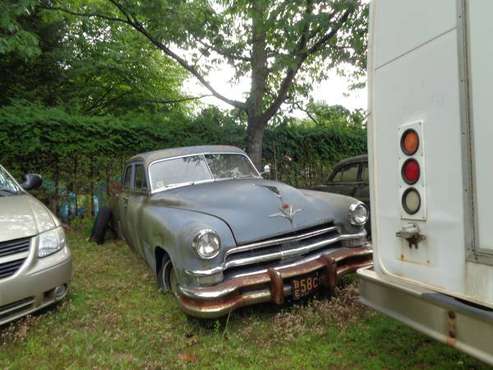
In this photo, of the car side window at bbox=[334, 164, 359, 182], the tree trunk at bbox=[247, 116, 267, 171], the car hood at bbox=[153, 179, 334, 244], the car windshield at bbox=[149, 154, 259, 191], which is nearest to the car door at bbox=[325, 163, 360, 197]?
the car side window at bbox=[334, 164, 359, 182]

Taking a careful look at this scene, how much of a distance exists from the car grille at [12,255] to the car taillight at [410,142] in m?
3.23

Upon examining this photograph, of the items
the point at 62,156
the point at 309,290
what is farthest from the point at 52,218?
the point at 62,156

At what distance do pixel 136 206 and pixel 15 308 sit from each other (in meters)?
1.88

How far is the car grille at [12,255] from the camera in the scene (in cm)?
311

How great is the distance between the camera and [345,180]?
282 inches

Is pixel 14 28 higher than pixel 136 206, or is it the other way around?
pixel 14 28

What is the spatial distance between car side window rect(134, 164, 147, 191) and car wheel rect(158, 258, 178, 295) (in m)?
1.28

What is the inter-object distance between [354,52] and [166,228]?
18.8 ft

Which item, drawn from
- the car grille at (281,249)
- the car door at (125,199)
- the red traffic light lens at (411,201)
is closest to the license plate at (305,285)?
the car grille at (281,249)

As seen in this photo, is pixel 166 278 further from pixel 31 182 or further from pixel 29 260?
pixel 31 182

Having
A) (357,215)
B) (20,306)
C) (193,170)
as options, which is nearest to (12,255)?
(20,306)

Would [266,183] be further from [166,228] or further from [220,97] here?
[220,97]

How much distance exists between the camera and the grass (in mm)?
2809

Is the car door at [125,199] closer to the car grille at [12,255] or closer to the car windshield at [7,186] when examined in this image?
the car windshield at [7,186]
